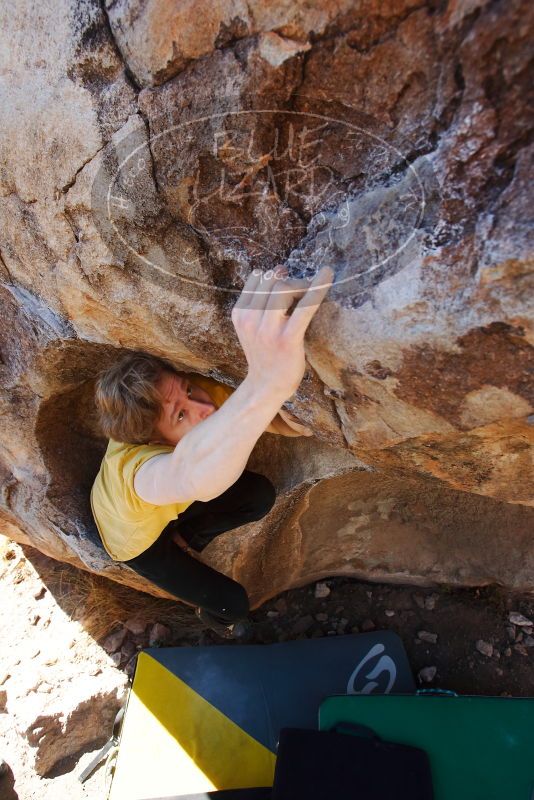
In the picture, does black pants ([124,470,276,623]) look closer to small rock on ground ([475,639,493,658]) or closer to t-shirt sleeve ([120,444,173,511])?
t-shirt sleeve ([120,444,173,511])

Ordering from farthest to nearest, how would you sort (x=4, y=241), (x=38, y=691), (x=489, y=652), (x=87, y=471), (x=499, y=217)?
1. (x=38, y=691)
2. (x=489, y=652)
3. (x=87, y=471)
4. (x=4, y=241)
5. (x=499, y=217)

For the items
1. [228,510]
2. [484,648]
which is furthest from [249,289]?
[484,648]

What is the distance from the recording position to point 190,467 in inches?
39.6

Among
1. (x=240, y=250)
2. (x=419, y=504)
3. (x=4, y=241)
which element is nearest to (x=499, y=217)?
(x=240, y=250)

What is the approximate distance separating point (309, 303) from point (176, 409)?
22.2 inches

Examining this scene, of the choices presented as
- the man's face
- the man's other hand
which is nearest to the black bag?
the man's face

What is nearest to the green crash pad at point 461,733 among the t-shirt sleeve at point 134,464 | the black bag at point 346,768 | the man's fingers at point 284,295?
the black bag at point 346,768

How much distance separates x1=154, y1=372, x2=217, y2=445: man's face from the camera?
1.37 m

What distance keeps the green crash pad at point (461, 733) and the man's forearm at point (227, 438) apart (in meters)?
1.08

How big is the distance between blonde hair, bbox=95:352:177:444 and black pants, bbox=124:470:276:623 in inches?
16.1

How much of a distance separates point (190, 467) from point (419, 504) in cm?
117

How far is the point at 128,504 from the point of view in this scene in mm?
1377

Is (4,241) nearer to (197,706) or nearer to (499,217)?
(499,217)

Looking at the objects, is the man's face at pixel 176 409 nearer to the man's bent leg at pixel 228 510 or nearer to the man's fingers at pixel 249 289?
the man's bent leg at pixel 228 510
